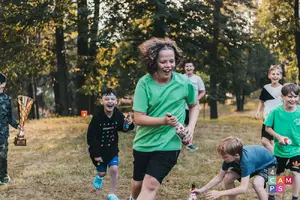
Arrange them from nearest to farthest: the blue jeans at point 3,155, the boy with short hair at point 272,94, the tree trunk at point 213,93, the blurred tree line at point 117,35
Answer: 1. the blue jeans at point 3,155
2. the boy with short hair at point 272,94
3. the blurred tree line at point 117,35
4. the tree trunk at point 213,93

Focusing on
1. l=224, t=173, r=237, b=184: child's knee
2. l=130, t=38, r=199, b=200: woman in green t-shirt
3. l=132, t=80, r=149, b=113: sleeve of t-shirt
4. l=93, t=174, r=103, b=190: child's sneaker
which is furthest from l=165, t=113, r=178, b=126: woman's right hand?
l=93, t=174, r=103, b=190: child's sneaker

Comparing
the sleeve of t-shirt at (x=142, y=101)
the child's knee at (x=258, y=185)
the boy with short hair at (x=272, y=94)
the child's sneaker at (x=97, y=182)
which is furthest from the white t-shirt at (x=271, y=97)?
the sleeve of t-shirt at (x=142, y=101)

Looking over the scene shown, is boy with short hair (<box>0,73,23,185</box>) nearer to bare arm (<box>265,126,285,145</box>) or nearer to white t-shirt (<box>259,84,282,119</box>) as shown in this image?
bare arm (<box>265,126,285,145</box>)

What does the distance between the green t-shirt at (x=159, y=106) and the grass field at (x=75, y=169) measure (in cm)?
221

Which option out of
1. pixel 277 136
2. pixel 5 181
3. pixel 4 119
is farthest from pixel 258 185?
pixel 5 181

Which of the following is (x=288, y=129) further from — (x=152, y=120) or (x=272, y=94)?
(x=152, y=120)

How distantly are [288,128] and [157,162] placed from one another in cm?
208

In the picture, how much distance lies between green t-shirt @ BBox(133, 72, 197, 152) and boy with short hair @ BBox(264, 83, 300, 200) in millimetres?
1706

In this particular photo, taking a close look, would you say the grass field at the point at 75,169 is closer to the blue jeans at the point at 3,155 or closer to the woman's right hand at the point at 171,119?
the blue jeans at the point at 3,155

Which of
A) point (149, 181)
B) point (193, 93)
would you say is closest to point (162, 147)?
point (149, 181)

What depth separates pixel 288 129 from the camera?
490 centimetres

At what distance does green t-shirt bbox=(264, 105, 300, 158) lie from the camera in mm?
4879

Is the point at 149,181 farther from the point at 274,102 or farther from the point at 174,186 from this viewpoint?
the point at 274,102

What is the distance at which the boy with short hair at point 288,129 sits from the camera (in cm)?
484
